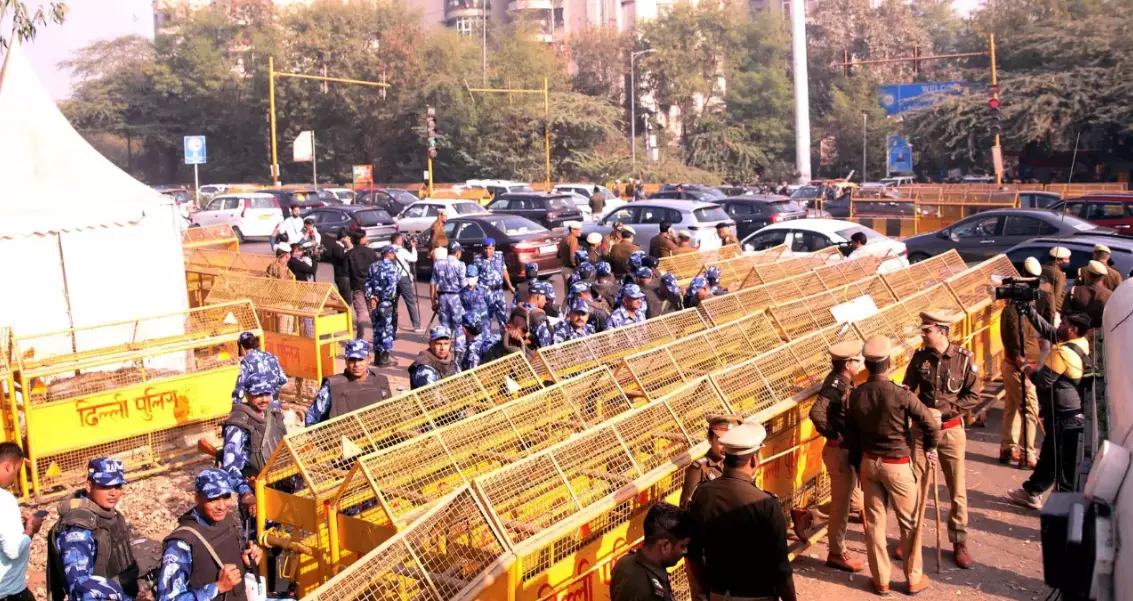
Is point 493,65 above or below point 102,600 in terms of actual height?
above

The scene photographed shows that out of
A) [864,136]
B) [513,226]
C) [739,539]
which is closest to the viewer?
[739,539]

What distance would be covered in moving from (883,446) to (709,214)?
1692 centimetres

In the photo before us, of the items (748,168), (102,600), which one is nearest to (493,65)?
(748,168)

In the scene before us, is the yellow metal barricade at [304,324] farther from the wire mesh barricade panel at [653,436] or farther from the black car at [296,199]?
the black car at [296,199]

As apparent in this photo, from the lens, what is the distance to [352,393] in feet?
23.9

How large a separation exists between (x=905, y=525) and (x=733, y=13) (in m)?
70.1

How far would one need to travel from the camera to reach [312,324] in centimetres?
1219

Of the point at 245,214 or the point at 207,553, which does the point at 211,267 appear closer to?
the point at 207,553

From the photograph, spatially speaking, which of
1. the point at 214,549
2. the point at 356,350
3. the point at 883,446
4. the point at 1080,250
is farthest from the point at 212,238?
the point at 214,549

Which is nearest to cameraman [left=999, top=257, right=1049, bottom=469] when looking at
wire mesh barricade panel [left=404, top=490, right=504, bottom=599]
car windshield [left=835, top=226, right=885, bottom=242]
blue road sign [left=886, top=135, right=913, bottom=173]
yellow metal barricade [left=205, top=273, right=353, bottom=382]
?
wire mesh barricade panel [left=404, top=490, right=504, bottom=599]

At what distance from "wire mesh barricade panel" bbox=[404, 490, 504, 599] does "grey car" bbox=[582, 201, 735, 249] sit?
17.3 metres

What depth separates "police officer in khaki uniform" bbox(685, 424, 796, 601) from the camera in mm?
4762

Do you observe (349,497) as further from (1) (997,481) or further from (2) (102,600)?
(1) (997,481)

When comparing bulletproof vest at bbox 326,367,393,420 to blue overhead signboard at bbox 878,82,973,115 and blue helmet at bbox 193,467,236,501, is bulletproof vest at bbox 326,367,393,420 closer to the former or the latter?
blue helmet at bbox 193,467,236,501
